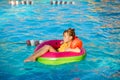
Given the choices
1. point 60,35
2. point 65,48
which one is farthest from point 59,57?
point 60,35

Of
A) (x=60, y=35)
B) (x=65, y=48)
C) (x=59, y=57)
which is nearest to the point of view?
(x=59, y=57)

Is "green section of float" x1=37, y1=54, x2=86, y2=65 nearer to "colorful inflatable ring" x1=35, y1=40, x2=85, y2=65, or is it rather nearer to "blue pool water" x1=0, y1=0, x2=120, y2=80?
"colorful inflatable ring" x1=35, y1=40, x2=85, y2=65

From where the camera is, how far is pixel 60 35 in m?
11.5

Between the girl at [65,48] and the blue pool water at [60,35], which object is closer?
the blue pool water at [60,35]

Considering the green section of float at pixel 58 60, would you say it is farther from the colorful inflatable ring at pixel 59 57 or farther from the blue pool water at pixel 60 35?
the blue pool water at pixel 60 35

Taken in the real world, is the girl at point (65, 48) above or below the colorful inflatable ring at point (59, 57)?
above

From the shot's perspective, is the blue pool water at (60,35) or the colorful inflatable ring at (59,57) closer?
the blue pool water at (60,35)

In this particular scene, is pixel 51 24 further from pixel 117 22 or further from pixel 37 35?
pixel 117 22

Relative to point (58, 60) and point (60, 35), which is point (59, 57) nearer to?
point (58, 60)

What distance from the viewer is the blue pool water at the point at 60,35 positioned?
736 cm

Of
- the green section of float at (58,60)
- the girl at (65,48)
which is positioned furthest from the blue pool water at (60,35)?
the girl at (65,48)

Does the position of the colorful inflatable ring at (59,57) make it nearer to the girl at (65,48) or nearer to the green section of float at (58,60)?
the green section of float at (58,60)

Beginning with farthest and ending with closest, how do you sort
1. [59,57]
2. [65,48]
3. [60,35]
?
1. [60,35]
2. [65,48]
3. [59,57]

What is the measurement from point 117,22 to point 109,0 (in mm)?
9232
